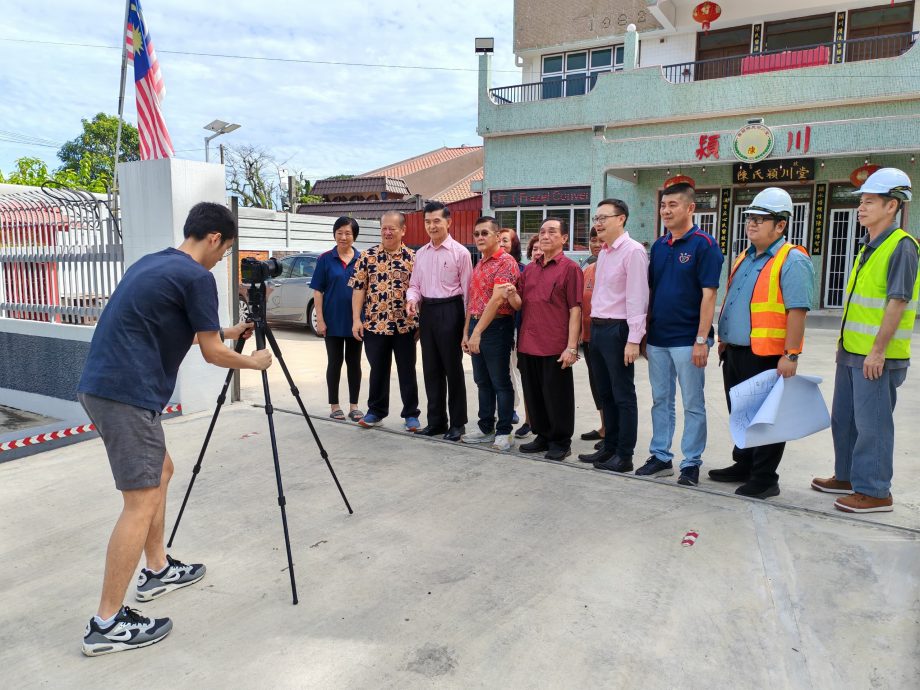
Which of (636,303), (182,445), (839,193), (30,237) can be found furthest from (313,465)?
(839,193)

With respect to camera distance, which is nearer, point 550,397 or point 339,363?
point 550,397

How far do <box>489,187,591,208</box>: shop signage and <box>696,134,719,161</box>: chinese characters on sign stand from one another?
3.43 metres

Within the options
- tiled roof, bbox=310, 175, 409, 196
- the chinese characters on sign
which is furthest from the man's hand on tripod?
tiled roof, bbox=310, 175, 409, 196

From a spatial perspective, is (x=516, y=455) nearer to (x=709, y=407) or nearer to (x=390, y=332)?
(x=390, y=332)

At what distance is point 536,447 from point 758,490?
1.54 metres

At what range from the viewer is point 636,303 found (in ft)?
14.0

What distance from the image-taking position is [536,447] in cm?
495

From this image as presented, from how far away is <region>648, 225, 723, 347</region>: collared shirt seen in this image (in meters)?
4.07

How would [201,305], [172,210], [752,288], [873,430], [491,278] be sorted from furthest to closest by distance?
1. [172,210]
2. [491,278]
3. [752,288]
4. [873,430]
5. [201,305]

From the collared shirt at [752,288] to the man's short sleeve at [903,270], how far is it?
37cm

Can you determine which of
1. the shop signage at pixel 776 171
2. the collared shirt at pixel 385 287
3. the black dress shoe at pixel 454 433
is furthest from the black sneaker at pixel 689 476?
the shop signage at pixel 776 171

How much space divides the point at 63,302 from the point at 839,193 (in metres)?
15.7

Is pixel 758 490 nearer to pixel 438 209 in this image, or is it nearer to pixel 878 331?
pixel 878 331

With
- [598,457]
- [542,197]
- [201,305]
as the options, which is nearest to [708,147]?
[542,197]
